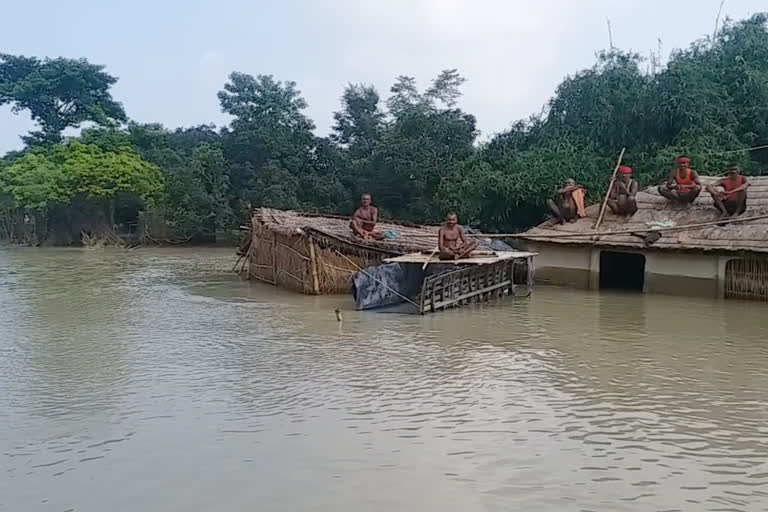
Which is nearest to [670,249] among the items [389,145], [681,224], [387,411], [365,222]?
[681,224]

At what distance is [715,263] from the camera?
13.8 metres

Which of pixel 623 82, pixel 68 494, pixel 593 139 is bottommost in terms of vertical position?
pixel 68 494

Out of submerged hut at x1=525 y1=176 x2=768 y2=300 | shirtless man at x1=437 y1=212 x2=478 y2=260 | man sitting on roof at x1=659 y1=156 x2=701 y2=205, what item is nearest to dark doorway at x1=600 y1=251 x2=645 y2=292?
submerged hut at x1=525 y1=176 x2=768 y2=300

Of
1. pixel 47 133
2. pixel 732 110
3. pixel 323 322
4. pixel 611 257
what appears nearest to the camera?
pixel 323 322

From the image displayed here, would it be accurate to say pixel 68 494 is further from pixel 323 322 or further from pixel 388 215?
pixel 388 215

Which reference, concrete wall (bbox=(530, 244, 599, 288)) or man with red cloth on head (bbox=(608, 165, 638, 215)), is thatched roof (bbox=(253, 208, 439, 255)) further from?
man with red cloth on head (bbox=(608, 165, 638, 215))

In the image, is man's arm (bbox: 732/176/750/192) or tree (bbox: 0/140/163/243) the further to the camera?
tree (bbox: 0/140/163/243)

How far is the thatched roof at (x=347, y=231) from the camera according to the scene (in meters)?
14.6

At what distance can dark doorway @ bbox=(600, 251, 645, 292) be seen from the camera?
16562mm

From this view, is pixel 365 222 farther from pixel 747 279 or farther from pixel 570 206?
pixel 747 279

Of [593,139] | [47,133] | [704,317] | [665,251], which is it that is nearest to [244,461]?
[704,317]

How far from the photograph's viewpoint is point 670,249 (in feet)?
45.6

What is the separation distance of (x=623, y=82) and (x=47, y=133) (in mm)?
28892

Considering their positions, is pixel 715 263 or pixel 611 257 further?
pixel 611 257
